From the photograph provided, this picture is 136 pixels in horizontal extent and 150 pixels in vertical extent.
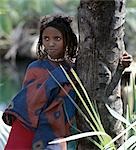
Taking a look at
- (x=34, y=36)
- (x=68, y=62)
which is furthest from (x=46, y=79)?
(x=34, y=36)

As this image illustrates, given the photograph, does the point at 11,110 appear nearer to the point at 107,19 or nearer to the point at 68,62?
the point at 68,62

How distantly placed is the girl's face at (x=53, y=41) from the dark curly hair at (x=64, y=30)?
1cm

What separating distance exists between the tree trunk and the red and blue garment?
67 millimetres

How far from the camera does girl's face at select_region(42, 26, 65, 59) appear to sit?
70.0 inches

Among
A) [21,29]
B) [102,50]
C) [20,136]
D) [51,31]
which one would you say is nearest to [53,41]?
[51,31]

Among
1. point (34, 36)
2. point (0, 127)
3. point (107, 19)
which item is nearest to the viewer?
point (107, 19)

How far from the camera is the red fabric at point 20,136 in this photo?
5.96ft

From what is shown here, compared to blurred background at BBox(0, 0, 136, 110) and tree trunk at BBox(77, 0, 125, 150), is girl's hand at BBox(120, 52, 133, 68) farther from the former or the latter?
blurred background at BBox(0, 0, 136, 110)

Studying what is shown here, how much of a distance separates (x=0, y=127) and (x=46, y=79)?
22.1 inches

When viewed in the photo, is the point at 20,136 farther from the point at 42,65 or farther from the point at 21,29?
the point at 21,29

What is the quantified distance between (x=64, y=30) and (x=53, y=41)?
5 cm

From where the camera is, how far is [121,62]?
178 cm

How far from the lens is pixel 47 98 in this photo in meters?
1.76

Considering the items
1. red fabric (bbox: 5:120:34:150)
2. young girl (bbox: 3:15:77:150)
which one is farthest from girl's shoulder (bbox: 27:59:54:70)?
red fabric (bbox: 5:120:34:150)
